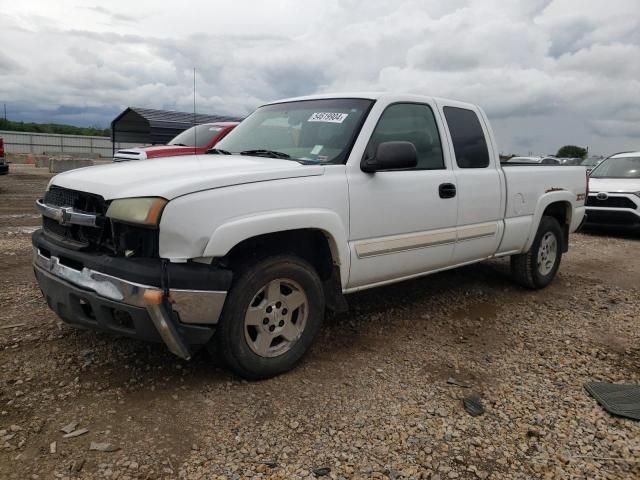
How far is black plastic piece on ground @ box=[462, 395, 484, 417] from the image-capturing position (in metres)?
2.99

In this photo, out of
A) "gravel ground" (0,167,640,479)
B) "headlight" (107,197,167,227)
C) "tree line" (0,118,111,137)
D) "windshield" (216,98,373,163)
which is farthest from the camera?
"tree line" (0,118,111,137)

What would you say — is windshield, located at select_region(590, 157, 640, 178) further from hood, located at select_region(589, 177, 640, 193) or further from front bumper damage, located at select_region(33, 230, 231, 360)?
front bumper damage, located at select_region(33, 230, 231, 360)

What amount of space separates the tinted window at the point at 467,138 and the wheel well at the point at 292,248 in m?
1.61

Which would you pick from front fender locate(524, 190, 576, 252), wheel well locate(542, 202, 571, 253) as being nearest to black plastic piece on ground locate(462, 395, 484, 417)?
front fender locate(524, 190, 576, 252)

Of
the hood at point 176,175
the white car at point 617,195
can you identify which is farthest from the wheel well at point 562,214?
the white car at point 617,195

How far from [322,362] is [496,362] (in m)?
1.26

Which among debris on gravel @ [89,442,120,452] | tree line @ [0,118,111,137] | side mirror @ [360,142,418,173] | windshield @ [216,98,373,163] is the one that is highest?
tree line @ [0,118,111,137]

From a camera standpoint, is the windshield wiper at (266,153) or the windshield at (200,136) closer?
the windshield wiper at (266,153)

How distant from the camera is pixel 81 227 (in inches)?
119

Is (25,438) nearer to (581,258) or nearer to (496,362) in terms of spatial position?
(496,362)

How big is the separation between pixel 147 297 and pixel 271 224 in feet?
2.57

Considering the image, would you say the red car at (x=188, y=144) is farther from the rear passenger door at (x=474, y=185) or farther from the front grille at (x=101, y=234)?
the front grille at (x=101, y=234)

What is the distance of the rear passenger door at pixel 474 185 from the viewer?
14.3ft

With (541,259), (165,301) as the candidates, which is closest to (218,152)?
(165,301)
